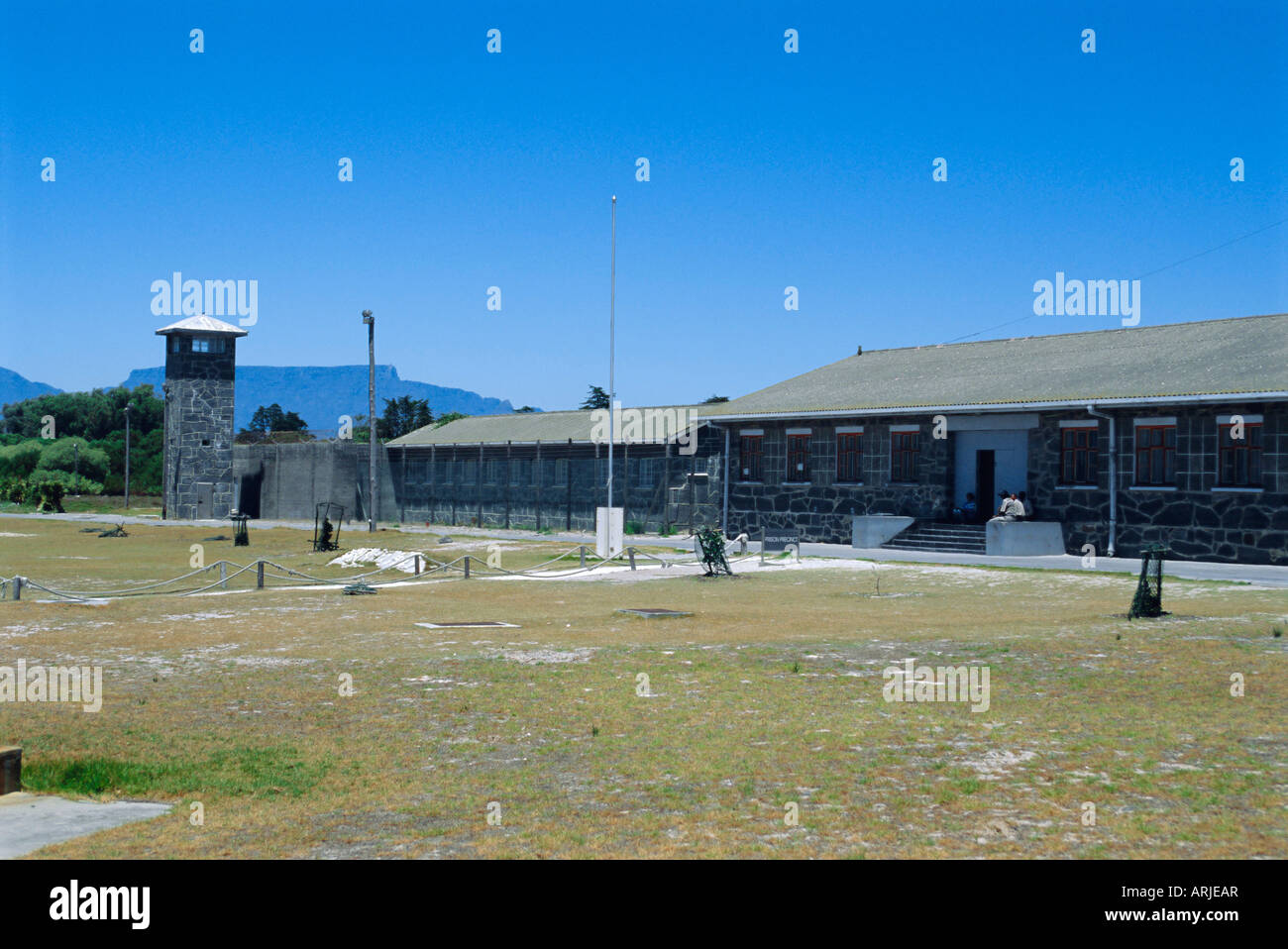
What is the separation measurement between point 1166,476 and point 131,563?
26365mm

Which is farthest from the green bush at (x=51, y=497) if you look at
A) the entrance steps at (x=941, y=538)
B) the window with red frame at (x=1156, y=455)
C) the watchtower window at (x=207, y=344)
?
the window with red frame at (x=1156, y=455)

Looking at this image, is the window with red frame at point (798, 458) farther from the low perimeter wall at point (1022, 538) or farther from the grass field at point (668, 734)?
the grass field at point (668, 734)

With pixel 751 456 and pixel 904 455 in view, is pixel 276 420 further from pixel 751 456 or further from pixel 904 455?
pixel 904 455

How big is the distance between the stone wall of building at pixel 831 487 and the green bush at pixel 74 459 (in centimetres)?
5729

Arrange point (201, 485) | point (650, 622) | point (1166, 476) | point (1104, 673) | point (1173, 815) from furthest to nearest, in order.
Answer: point (201, 485) < point (1166, 476) < point (650, 622) < point (1104, 673) < point (1173, 815)

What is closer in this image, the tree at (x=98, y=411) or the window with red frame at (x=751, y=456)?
the window with red frame at (x=751, y=456)

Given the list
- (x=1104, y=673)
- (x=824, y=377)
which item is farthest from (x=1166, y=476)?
(x=1104, y=673)

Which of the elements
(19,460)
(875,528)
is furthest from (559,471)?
(19,460)

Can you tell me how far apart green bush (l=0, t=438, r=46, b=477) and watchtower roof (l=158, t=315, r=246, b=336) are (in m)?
28.7

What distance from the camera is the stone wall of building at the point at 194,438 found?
5681cm

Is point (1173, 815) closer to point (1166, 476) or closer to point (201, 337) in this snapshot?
point (1166, 476)

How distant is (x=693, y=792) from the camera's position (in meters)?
7.55

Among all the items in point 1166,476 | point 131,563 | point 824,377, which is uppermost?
point 824,377

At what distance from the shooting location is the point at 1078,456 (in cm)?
2947
